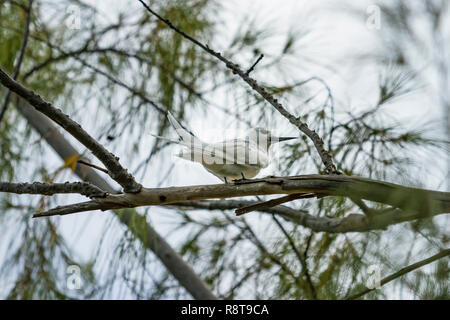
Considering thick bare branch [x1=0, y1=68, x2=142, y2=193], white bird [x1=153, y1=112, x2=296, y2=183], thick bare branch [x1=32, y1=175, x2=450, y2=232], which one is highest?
white bird [x1=153, y1=112, x2=296, y2=183]

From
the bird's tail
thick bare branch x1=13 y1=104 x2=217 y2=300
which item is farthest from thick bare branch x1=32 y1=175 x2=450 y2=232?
thick bare branch x1=13 y1=104 x2=217 y2=300

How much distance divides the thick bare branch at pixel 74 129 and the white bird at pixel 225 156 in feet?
0.44

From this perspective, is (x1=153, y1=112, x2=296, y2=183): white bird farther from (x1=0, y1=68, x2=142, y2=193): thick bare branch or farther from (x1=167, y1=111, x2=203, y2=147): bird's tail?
(x1=0, y1=68, x2=142, y2=193): thick bare branch

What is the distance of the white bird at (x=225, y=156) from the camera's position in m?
0.86

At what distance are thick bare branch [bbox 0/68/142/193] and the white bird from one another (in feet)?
0.44

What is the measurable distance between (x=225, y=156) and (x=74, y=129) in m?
0.28

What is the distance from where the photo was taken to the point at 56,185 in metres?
0.74

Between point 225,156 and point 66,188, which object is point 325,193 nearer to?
point 225,156

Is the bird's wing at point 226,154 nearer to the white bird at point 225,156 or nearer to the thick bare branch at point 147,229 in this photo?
the white bird at point 225,156

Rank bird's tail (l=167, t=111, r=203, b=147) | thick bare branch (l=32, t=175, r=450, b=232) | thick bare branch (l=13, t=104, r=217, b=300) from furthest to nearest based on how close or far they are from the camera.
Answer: thick bare branch (l=13, t=104, r=217, b=300) → bird's tail (l=167, t=111, r=203, b=147) → thick bare branch (l=32, t=175, r=450, b=232)

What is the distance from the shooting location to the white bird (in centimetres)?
86

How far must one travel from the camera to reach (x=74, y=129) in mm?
698
